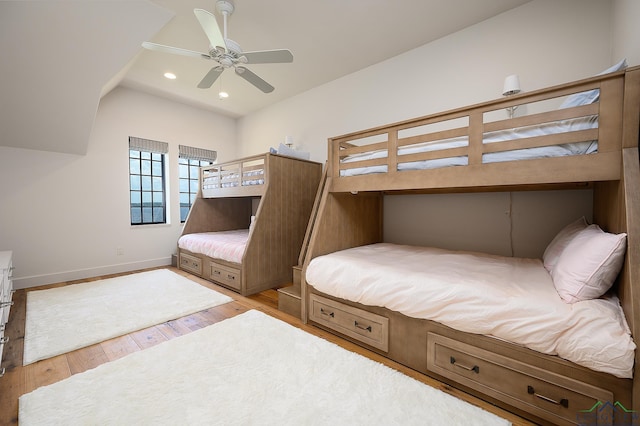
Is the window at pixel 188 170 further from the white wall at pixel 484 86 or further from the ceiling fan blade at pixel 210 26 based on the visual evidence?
the ceiling fan blade at pixel 210 26

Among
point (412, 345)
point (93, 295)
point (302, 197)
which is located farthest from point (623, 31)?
point (93, 295)

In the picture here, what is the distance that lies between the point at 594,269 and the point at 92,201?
5076 millimetres

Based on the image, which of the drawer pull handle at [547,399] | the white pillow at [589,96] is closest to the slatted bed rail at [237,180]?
the white pillow at [589,96]

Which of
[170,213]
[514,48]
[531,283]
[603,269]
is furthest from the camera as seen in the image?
[170,213]

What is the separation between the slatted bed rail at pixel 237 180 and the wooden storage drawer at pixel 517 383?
238cm

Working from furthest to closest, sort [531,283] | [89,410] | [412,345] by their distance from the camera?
[412,345]
[531,283]
[89,410]

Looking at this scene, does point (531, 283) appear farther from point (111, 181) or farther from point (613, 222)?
point (111, 181)

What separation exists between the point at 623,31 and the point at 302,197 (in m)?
3.03

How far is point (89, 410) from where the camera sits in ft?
4.11

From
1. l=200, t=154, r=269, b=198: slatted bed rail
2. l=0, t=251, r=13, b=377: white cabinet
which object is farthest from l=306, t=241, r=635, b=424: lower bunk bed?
l=0, t=251, r=13, b=377: white cabinet

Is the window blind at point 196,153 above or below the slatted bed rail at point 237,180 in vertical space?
above

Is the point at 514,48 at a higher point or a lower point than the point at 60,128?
higher

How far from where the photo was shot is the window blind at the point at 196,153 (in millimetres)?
4449

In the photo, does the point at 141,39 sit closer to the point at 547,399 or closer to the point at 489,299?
the point at 489,299
